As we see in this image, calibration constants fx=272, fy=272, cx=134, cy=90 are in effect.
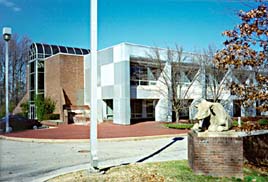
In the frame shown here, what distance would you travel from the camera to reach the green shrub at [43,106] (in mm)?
26859

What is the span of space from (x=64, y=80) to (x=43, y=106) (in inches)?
130

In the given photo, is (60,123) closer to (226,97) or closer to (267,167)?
(226,97)

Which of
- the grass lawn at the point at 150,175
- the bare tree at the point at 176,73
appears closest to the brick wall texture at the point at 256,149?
the grass lawn at the point at 150,175

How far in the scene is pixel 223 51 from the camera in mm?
6969

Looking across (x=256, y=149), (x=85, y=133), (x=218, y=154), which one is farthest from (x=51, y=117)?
(x=218, y=154)

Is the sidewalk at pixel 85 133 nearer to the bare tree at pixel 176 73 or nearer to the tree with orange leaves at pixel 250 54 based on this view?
the bare tree at pixel 176 73

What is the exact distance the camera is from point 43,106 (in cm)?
2686

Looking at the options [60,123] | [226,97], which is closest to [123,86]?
[60,123]

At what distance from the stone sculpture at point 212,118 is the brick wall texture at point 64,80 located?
21.6 metres

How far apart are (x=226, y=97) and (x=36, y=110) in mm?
20154

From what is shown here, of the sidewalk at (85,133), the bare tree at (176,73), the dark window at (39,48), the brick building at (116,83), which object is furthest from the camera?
the dark window at (39,48)

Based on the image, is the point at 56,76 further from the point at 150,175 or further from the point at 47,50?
the point at 150,175

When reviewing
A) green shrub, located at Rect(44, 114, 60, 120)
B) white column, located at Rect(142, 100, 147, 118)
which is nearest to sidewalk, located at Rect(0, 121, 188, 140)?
green shrub, located at Rect(44, 114, 60, 120)

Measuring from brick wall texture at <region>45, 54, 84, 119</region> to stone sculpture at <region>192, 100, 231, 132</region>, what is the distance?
70.8 ft
